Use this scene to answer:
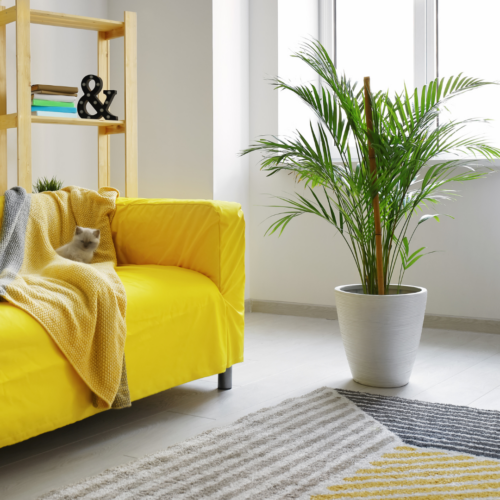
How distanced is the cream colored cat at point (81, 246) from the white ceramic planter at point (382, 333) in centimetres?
90

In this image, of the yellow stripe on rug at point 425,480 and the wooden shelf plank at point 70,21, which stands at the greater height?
the wooden shelf plank at point 70,21

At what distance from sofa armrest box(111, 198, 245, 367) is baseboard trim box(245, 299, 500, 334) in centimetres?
147

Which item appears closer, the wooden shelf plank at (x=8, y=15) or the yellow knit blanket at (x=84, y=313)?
the yellow knit blanket at (x=84, y=313)

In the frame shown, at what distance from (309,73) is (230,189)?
0.91 meters

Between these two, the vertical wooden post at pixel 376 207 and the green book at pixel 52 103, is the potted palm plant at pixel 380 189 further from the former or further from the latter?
Answer: the green book at pixel 52 103

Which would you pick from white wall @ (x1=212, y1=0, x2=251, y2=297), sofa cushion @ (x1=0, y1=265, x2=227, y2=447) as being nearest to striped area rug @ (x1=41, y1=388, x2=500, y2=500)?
sofa cushion @ (x1=0, y1=265, x2=227, y2=447)

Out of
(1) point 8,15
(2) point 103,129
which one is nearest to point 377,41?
(2) point 103,129

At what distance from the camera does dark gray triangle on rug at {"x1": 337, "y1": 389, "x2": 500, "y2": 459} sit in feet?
5.73

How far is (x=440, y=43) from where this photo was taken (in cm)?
352

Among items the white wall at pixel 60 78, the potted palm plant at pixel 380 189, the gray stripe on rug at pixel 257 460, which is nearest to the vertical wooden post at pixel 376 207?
the potted palm plant at pixel 380 189

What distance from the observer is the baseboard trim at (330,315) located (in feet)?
10.6

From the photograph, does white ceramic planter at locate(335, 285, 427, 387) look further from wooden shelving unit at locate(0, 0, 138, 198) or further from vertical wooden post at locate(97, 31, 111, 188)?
vertical wooden post at locate(97, 31, 111, 188)

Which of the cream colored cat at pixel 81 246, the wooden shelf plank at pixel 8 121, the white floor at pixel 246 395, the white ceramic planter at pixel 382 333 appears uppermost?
the wooden shelf plank at pixel 8 121

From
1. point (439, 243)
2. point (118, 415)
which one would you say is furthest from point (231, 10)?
Result: point (118, 415)
